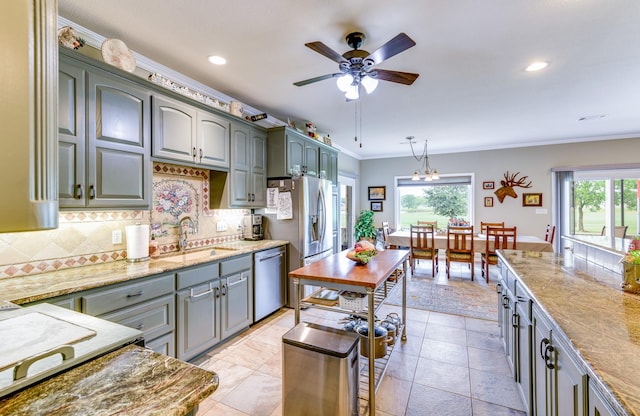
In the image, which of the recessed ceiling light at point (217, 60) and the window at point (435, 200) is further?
the window at point (435, 200)

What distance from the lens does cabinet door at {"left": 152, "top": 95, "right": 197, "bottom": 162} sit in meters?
2.29

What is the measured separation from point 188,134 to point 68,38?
963mm

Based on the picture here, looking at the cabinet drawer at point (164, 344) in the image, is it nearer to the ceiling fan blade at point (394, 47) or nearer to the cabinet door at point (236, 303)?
the cabinet door at point (236, 303)

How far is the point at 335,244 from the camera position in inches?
189

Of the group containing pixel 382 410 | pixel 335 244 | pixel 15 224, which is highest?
pixel 15 224

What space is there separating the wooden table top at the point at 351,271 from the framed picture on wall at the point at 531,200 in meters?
4.90

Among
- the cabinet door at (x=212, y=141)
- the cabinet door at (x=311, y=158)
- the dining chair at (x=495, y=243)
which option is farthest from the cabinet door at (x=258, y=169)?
the dining chair at (x=495, y=243)

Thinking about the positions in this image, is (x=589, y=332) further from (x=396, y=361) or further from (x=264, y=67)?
(x=264, y=67)

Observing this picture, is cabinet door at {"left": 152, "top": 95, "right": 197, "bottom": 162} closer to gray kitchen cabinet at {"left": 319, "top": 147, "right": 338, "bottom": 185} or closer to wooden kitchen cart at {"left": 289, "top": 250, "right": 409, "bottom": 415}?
wooden kitchen cart at {"left": 289, "top": 250, "right": 409, "bottom": 415}

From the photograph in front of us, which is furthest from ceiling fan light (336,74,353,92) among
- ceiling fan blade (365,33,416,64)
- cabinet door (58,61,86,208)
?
cabinet door (58,61,86,208)

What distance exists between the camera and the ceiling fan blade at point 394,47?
5.50ft

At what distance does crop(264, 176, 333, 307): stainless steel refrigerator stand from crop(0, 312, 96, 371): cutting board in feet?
8.24

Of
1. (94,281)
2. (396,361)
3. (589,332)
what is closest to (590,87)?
(589,332)

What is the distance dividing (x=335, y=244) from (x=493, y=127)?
3.34 m
